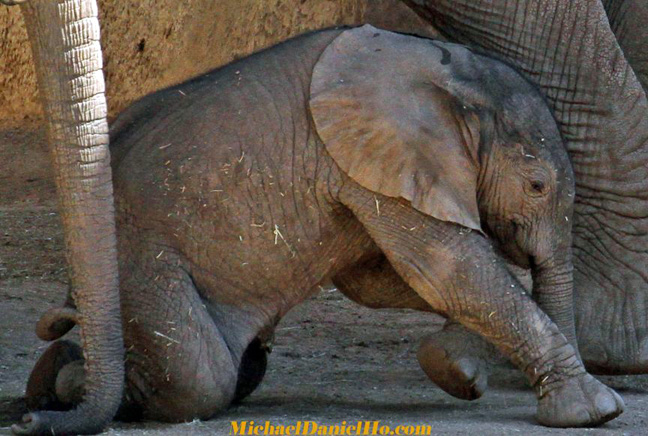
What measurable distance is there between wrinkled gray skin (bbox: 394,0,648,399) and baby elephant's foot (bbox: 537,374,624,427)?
63 cm

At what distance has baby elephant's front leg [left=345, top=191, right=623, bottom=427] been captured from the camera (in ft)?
15.5

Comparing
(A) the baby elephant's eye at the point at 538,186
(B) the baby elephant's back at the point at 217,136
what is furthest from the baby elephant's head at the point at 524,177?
(B) the baby elephant's back at the point at 217,136

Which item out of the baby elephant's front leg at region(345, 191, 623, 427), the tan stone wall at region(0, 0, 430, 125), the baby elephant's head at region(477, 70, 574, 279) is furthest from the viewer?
the tan stone wall at region(0, 0, 430, 125)

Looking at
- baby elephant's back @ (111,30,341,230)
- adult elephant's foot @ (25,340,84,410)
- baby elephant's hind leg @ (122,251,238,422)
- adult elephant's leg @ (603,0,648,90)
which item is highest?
baby elephant's back @ (111,30,341,230)

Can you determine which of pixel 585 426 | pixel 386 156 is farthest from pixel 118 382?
pixel 585 426

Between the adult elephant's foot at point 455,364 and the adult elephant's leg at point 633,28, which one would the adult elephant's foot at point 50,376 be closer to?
the adult elephant's foot at point 455,364

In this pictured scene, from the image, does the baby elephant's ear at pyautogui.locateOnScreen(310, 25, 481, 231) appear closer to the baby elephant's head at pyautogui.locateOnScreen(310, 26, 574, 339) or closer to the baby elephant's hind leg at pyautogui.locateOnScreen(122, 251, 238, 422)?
the baby elephant's head at pyautogui.locateOnScreen(310, 26, 574, 339)

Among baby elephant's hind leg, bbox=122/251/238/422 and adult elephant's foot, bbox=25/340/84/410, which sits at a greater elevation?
baby elephant's hind leg, bbox=122/251/238/422

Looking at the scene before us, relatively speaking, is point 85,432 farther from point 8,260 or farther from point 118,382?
point 8,260

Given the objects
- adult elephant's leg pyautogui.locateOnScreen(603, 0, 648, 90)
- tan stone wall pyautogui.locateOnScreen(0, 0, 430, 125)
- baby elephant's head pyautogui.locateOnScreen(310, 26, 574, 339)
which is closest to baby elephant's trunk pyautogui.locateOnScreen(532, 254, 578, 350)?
baby elephant's head pyautogui.locateOnScreen(310, 26, 574, 339)

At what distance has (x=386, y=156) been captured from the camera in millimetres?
4754

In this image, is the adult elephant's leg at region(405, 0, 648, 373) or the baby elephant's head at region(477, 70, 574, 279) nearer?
the baby elephant's head at region(477, 70, 574, 279)

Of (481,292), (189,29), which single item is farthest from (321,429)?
(189,29)

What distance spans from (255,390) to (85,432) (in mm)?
1423
